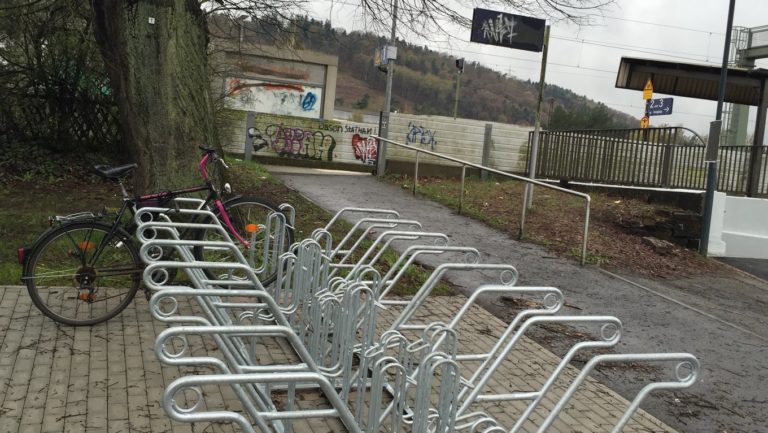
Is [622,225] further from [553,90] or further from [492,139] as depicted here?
[553,90]

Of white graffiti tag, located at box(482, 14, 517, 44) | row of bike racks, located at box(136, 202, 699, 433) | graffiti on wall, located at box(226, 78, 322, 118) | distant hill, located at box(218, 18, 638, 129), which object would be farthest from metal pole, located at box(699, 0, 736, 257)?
distant hill, located at box(218, 18, 638, 129)

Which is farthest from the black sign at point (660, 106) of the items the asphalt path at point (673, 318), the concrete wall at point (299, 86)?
the concrete wall at point (299, 86)

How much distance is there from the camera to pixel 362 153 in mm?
19469

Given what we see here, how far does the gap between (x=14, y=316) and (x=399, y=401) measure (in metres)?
3.83

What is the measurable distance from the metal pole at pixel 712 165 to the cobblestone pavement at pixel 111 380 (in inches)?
247

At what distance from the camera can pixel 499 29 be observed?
10.9 meters

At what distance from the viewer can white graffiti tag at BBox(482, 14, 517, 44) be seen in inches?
420

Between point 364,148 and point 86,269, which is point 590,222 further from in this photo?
point 86,269

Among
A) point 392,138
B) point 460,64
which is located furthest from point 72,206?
point 460,64

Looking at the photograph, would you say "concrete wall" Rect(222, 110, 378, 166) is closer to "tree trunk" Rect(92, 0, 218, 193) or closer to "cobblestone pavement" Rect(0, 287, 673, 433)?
"tree trunk" Rect(92, 0, 218, 193)

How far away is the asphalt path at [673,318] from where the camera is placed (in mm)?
5082

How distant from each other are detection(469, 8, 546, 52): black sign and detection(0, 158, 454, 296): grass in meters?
3.48

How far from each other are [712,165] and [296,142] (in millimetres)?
10466

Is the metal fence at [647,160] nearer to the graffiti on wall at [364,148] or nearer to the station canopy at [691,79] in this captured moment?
the station canopy at [691,79]
